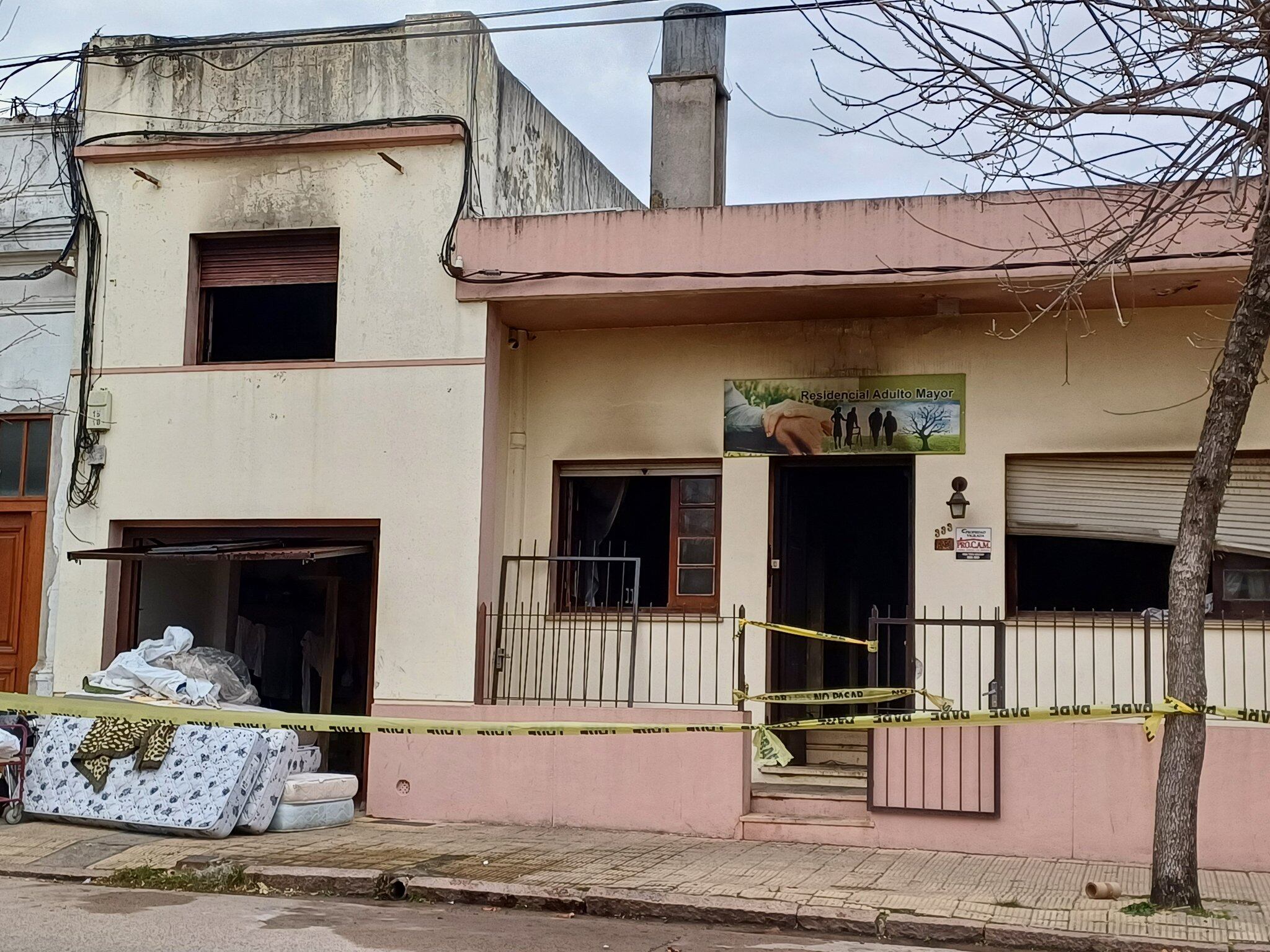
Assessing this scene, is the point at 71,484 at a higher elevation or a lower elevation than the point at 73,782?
higher

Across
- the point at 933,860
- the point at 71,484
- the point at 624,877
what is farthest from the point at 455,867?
the point at 71,484

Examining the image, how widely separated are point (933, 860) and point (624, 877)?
2.20 metres

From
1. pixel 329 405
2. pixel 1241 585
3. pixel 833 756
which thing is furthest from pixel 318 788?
pixel 1241 585

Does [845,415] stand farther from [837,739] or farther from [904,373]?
[837,739]

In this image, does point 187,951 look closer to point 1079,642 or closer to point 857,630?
point 1079,642

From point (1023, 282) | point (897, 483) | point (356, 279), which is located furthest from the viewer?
point (897, 483)

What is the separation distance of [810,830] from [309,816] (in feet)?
12.2

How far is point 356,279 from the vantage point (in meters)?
11.9

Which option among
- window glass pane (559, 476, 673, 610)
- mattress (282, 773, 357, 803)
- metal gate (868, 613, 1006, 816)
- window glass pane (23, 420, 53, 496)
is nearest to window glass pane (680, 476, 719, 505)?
window glass pane (559, 476, 673, 610)

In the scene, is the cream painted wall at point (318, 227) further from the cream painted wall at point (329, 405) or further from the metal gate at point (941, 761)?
the metal gate at point (941, 761)

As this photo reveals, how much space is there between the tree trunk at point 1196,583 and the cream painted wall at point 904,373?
126 inches

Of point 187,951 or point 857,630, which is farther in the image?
point 857,630

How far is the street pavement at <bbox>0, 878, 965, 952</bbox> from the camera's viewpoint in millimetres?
6918

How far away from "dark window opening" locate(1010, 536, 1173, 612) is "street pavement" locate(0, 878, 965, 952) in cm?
459
